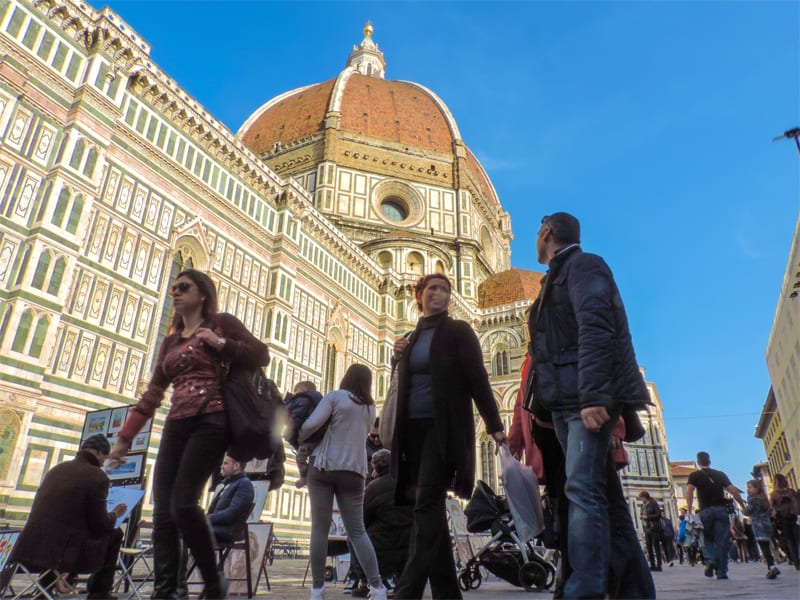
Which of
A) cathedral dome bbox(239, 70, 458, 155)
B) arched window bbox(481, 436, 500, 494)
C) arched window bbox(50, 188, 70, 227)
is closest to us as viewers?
arched window bbox(50, 188, 70, 227)

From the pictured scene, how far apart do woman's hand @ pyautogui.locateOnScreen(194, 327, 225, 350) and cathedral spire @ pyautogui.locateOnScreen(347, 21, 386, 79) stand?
6004 cm

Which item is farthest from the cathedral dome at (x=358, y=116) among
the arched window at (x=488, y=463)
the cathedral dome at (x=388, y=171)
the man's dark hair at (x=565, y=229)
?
the man's dark hair at (x=565, y=229)

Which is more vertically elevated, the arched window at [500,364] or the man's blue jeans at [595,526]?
the arched window at [500,364]

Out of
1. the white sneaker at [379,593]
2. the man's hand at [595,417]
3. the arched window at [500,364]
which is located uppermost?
the arched window at [500,364]

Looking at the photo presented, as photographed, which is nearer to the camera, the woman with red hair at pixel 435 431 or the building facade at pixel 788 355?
the woman with red hair at pixel 435 431

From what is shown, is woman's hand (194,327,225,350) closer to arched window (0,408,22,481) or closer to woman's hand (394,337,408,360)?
woman's hand (394,337,408,360)

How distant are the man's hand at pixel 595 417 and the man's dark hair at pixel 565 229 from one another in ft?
3.40

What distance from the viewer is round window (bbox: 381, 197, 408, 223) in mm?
36844

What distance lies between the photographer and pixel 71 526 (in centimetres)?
382

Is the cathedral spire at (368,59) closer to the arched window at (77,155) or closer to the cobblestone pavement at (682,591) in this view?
the arched window at (77,155)

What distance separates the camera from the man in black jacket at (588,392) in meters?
2.42

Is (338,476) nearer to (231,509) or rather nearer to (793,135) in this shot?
(231,509)

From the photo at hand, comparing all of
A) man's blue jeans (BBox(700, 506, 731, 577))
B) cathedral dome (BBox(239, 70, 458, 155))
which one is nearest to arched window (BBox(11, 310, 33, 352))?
man's blue jeans (BBox(700, 506, 731, 577))

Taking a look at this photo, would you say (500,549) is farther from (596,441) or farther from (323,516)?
(596,441)
